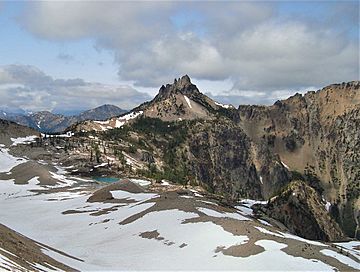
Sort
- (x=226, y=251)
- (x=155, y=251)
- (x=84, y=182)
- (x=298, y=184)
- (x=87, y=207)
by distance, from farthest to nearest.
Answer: (x=298, y=184) → (x=84, y=182) → (x=87, y=207) → (x=155, y=251) → (x=226, y=251)

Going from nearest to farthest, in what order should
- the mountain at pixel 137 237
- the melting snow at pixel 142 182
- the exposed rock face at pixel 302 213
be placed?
the mountain at pixel 137 237
the melting snow at pixel 142 182
the exposed rock face at pixel 302 213

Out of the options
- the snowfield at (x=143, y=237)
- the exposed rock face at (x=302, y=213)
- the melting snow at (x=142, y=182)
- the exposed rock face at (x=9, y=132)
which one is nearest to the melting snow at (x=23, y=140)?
the exposed rock face at (x=9, y=132)

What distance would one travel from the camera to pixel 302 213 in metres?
129

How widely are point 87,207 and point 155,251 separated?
29.6 metres

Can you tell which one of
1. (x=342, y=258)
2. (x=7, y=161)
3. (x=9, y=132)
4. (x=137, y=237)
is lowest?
(x=137, y=237)

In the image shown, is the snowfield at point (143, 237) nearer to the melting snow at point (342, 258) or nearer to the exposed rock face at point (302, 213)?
the melting snow at point (342, 258)

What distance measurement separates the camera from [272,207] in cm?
12469

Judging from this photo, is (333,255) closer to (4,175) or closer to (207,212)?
(207,212)

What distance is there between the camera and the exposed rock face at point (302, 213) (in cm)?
12375

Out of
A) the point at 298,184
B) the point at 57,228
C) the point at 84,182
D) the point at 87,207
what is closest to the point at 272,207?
the point at 298,184

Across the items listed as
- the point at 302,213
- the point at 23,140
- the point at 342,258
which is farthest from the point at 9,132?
the point at 342,258

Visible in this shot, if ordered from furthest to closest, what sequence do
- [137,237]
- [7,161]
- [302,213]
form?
[7,161] → [302,213] → [137,237]

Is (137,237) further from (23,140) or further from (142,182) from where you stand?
(23,140)

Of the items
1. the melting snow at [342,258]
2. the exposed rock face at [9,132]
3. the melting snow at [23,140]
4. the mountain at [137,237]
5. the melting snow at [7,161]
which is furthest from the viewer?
the melting snow at [23,140]
